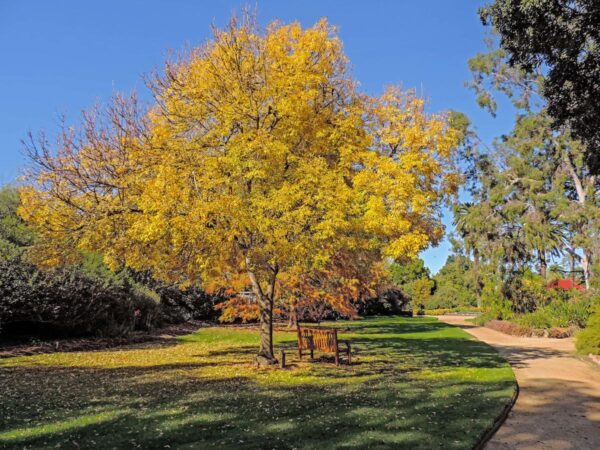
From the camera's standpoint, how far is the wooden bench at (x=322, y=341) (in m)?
13.6

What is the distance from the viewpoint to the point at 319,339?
→ 47.5ft

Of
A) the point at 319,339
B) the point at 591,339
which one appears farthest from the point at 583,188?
the point at 319,339

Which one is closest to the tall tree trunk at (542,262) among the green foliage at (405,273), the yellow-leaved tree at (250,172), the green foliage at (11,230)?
the yellow-leaved tree at (250,172)

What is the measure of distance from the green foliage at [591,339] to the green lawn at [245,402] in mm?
2801

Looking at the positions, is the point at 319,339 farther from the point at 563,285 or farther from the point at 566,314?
the point at 563,285

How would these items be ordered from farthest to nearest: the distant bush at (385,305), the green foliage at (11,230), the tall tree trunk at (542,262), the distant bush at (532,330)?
the distant bush at (385,305), the tall tree trunk at (542,262), the distant bush at (532,330), the green foliage at (11,230)

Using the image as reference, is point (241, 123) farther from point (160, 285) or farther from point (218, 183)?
point (160, 285)


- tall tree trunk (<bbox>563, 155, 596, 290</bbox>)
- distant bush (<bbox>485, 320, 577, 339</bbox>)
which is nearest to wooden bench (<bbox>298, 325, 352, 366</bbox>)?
distant bush (<bbox>485, 320, 577, 339</bbox>)

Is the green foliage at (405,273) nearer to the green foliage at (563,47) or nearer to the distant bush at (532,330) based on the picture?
the distant bush at (532,330)

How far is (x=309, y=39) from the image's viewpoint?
12.7 meters

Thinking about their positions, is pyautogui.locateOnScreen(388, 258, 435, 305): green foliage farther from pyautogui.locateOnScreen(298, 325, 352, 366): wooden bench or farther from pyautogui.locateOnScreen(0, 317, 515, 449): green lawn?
pyautogui.locateOnScreen(0, 317, 515, 449): green lawn

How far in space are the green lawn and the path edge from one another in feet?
0.27

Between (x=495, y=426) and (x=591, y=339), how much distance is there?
10.5 metres

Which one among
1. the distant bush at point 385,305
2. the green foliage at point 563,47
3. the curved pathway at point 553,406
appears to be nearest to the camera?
the curved pathway at point 553,406
